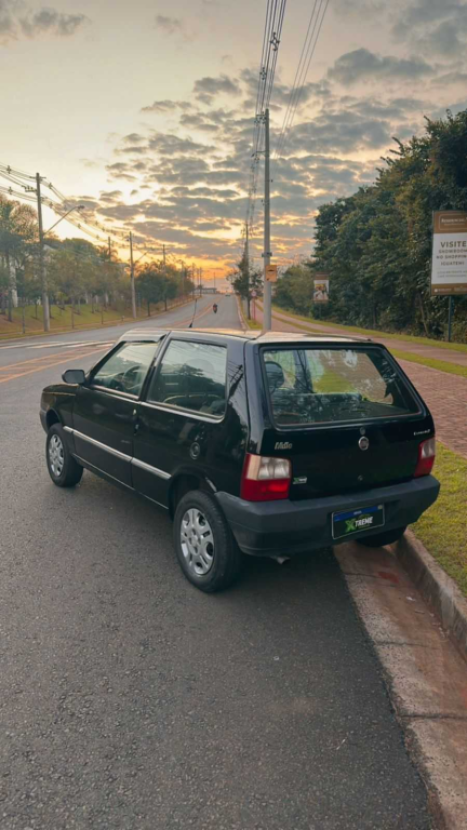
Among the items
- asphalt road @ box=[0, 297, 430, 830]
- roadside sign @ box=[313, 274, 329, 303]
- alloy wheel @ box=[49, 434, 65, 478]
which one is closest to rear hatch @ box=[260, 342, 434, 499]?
asphalt road @ box=[0, 297, 430, 830]

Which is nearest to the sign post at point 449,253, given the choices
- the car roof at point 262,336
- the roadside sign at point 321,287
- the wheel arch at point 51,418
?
the wheel arch at point 51,418

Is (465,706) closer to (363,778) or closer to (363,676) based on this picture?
(363,676)

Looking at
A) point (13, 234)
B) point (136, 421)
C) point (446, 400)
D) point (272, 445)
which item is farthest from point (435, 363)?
point (13, 234)

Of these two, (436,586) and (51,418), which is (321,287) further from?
(436,586)

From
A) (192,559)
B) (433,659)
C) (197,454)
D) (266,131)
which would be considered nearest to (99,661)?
(192,559)

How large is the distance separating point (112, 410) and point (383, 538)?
2365mm

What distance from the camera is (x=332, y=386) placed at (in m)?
3.77

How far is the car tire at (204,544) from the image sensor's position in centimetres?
344

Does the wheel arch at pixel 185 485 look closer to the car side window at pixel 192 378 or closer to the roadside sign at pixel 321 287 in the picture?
the car side window at pixel 192 378

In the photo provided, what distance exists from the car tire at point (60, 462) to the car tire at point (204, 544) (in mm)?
2051

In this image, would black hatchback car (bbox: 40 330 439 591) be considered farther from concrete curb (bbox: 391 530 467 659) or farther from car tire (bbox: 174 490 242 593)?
concrete curb (bbox: 391 530 467 659)

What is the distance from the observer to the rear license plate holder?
3.37 meters

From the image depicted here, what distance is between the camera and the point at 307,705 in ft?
8.47

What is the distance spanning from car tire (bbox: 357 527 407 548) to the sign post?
66.5 ft
